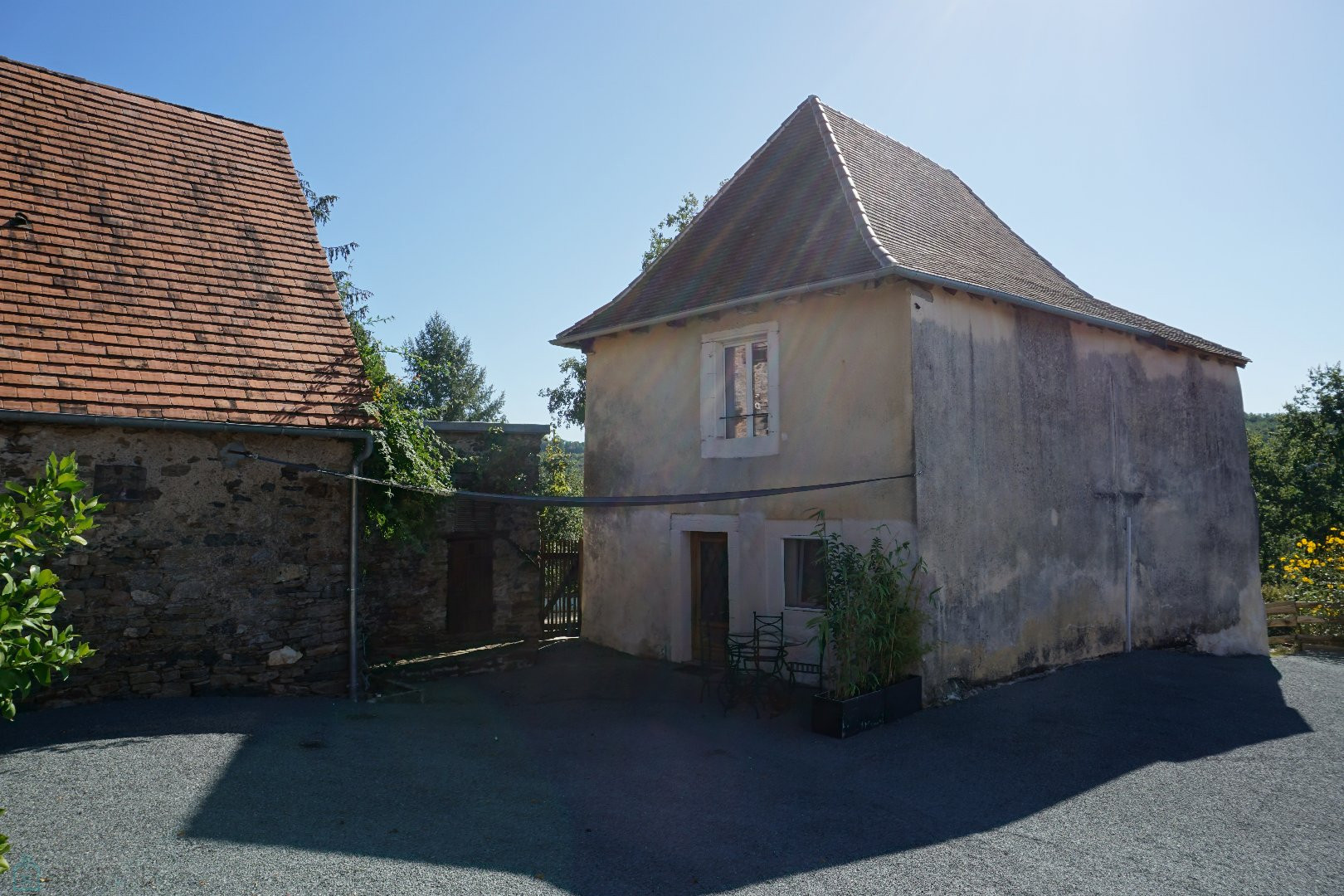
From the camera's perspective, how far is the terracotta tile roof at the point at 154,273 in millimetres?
8008

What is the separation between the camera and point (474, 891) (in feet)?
14.7

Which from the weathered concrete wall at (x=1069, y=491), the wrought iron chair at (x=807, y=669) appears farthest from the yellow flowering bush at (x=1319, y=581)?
the wrought iron chair at (x=807, y=669)

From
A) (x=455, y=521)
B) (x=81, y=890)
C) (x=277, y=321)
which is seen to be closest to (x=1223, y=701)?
(x=455, y=521)

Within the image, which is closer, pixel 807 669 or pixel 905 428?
pixel 905 428

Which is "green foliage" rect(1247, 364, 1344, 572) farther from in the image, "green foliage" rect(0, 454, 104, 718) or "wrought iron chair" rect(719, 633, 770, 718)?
"green foliage" rect(0, 454, 104, 718)

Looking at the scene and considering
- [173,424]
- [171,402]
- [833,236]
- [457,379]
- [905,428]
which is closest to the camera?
[173,424]

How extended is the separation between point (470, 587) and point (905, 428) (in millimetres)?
6288

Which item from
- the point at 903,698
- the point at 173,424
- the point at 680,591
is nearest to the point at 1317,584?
the point at 903,698

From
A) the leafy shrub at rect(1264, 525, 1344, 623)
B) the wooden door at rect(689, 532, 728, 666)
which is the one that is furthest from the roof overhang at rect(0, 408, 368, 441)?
the leafy shrub at rect(1264, 525, 1344, 623)

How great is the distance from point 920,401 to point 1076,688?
351cm

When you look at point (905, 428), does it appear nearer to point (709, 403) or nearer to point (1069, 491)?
point (709, 403)

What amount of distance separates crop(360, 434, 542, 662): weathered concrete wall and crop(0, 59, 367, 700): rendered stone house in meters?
1.85

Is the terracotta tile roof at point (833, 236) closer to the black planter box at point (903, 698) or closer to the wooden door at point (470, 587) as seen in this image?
the wooden door at point (470, 587)

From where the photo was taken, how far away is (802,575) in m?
9.55
